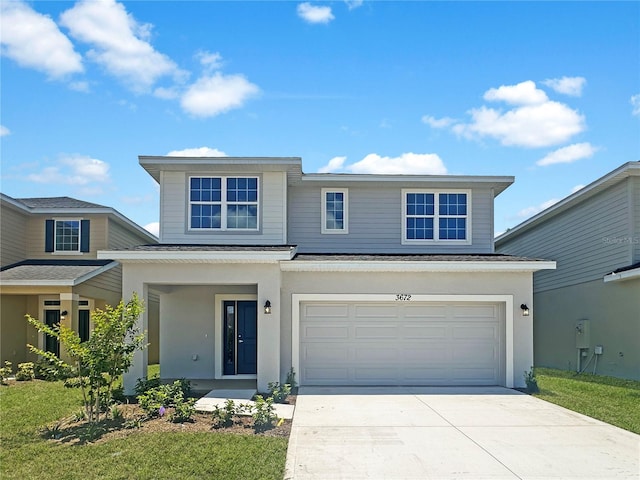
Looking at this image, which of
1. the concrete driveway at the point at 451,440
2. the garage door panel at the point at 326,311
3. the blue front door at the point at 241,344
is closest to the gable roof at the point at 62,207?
the blue front door at the point at 241,344

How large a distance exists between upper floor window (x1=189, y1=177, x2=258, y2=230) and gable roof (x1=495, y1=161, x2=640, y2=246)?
30.0ft

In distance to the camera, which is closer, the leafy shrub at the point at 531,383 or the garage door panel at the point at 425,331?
the leafy shrub at the point at 531,383

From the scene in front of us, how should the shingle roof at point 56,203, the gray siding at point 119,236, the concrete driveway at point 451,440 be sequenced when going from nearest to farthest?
the concrete driveway at point 451,440 → the shingle roof at point 56,203 → the gray siding at point 119,236

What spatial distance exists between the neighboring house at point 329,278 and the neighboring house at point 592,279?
9.93 feet

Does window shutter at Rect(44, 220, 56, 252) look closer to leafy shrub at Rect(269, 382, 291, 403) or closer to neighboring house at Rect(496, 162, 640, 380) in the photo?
leafy shrub at Rect(269, 382, 291, 403)

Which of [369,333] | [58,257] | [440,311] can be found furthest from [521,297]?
[58,257]

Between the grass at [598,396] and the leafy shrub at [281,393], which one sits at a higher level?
the leafy shrub at [281,393]

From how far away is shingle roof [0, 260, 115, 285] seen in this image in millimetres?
15422

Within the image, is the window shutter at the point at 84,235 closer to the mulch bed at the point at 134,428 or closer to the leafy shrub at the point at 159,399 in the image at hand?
the leafy shrub at the point at 159,399

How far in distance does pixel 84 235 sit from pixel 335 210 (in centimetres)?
862

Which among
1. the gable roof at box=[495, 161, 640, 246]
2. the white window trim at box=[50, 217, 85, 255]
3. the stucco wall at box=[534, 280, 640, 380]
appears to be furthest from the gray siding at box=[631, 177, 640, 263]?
the white window trim at box=[50, 217, 85, 255]

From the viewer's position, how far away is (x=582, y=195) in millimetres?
16500

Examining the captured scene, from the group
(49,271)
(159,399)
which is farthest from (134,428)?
(49,271)

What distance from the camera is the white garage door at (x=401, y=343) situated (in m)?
12.6
